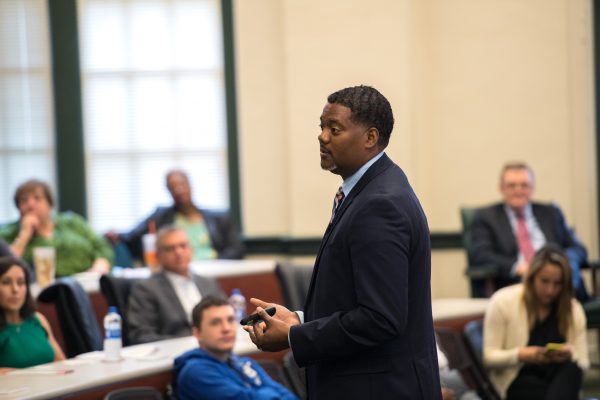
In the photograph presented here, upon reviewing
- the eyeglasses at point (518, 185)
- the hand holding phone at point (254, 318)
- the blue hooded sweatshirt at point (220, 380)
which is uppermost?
the hand holding phone at point (254, 318)

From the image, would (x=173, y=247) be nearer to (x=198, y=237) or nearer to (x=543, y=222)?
(x=198, y=237)

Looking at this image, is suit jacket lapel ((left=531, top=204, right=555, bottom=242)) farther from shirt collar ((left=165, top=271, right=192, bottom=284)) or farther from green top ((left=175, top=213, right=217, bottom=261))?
shirt collar ((left=165, top=271, right=192, bottom=284))

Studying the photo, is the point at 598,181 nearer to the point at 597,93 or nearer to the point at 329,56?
the point at 597,93

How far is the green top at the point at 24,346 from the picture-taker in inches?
180

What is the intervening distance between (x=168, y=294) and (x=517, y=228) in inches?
95.6

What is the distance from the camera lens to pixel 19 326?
4.69m

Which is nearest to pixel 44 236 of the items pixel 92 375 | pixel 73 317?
pixel 73 317

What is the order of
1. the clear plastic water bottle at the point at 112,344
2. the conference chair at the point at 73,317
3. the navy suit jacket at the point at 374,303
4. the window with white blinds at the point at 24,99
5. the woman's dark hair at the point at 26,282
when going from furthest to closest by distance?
the window with white blinds at the point at 24,99 → the conference chair at the point at 73,317 → the woman's dark hair at the point at 26,282 → the clear plastic water bottle at the point at 112,344 → the navy suit jacket at the point at 374,303

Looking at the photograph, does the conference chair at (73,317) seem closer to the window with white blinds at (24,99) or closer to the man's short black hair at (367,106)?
the man's short black hair at (367,106)

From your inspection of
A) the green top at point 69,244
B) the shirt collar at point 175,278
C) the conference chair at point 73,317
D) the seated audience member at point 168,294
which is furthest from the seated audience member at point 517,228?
the conference chair at point 73,317

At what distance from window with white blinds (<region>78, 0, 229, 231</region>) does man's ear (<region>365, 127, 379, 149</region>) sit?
5.55 m

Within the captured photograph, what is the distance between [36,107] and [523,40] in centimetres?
342

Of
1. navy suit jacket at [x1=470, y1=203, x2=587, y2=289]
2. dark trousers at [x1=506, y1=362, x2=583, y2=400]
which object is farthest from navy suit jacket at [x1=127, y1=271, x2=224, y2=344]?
navy suit jacket at [x1=470, y1=203, x2=587, y2=289]

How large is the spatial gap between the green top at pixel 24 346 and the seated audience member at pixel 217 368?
26.0 inches
